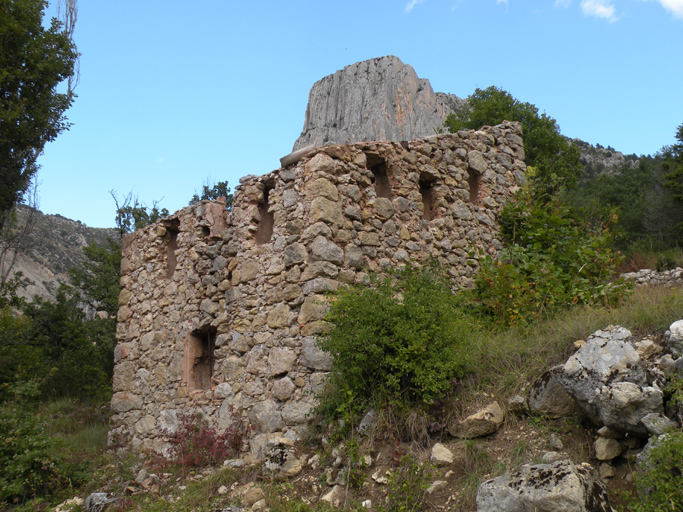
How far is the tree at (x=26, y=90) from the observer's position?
11.2 m

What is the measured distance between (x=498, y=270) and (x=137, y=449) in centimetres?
563

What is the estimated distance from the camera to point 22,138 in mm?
11898

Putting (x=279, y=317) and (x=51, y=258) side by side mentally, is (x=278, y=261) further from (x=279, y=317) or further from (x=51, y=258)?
(x=51, y=258)

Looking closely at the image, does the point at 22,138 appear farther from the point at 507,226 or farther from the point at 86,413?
the point at 507,226

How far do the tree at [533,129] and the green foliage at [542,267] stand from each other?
7.75 m

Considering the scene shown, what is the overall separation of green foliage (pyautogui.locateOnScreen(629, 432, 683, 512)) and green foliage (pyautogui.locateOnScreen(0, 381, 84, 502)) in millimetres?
6150

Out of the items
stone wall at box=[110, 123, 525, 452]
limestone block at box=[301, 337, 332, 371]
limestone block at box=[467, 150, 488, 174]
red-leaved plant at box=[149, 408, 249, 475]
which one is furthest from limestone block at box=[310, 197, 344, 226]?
limestone block at box=[467, 150, 488, 174]

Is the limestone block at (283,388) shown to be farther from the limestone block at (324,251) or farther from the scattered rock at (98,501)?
the scattered rock at (98,501)

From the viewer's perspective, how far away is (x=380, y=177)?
712cm

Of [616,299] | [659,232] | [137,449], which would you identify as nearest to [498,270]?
[616,299]

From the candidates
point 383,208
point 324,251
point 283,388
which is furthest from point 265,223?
point 283,388

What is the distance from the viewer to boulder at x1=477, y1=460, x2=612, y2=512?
Answer: 3.46 metres

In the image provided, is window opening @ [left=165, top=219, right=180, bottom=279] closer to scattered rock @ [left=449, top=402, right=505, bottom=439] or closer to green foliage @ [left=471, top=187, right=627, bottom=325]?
green foliage @ [left=471, top=187, right=627, bottom=325]

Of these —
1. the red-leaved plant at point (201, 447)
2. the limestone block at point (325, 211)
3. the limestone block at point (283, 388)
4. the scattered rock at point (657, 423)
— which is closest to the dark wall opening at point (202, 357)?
the red-leaved plant at point (201, 447)
